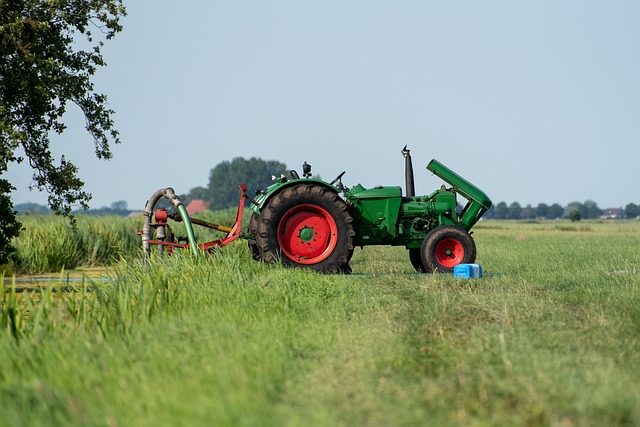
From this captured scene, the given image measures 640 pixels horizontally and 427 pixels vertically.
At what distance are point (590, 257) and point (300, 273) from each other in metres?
8.03

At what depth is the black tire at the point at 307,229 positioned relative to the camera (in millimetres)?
10719

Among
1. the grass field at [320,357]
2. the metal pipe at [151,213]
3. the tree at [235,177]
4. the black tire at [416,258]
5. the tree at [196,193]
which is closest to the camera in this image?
the grass field at [320,357]

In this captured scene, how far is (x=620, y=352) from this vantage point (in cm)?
574

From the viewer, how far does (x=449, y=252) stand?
37.6 ft

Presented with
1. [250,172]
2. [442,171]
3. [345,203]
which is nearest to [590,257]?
[442,171]

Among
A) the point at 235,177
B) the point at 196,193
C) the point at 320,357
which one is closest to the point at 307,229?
the point at 320,357

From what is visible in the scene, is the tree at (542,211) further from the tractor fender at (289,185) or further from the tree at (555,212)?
the tractor fender at (289,185)

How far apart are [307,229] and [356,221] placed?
91cm

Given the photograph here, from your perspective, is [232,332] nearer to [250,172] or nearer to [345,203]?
[345,203]

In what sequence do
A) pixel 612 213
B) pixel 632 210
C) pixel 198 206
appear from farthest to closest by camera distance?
pixel 612 213 → pixel 632 210 → pixel 198 206

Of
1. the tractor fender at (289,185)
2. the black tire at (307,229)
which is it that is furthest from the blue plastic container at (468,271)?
the tractor fender at (289,185)

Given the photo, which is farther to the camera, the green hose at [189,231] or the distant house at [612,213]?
the distant house at [612,213]

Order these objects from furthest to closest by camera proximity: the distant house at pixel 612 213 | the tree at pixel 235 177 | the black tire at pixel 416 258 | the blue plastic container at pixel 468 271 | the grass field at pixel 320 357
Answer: the distant house at pixel 612 213 < the tree at pixel 235 177 < the black tire at pixel 416 258 < the blue plastic container at pixel 468 271 < the grass field at pixel 320 357

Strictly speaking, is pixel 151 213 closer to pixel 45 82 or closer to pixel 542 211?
pixel 45 82
